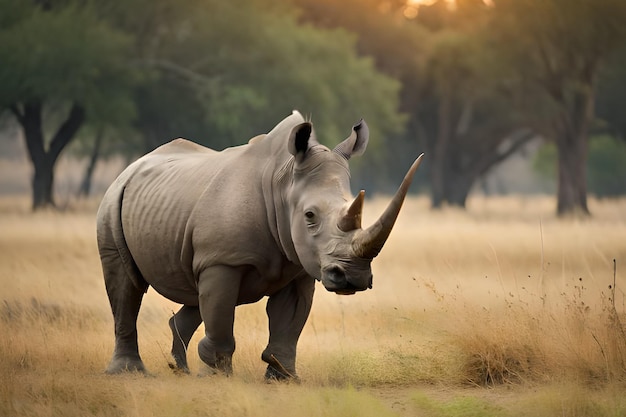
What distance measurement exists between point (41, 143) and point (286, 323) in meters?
24.5

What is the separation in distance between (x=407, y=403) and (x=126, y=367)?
2.16 m

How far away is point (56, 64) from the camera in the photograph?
28.0 meters

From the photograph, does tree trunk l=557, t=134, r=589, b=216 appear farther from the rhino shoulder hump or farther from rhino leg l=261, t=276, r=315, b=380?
rhino leg l=261, t=276, r=315, b=380

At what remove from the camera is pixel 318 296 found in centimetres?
1260

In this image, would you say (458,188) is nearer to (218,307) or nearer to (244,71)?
(244,71)

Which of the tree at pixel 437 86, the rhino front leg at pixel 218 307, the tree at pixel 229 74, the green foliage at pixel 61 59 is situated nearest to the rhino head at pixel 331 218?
the rhino front leg at pixel 218 307

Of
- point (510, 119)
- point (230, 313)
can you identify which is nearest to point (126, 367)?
point (230, 313)

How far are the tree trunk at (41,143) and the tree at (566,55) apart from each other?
11.6m

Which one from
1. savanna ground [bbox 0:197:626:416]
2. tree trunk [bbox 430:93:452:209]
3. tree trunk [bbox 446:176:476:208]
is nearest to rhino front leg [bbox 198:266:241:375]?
savanna ground [bbox 0:197:626:416]

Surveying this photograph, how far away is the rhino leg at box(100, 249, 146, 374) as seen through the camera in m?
8.27

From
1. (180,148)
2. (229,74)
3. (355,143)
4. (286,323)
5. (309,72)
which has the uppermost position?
(355,143)

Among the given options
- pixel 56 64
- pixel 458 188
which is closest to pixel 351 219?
pixel 56 64

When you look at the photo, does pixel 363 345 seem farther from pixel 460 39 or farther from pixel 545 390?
pixel 460 39

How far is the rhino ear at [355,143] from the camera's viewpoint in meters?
7.38
